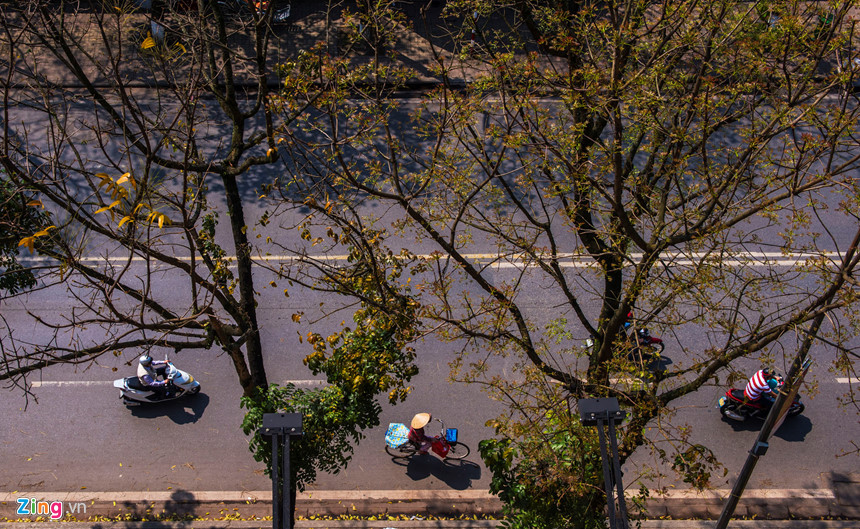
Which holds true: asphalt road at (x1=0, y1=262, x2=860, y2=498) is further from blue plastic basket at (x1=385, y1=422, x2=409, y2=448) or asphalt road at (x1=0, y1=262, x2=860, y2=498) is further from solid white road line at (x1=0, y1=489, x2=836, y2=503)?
blue plastic basket at (x1=385, y1=422, x2=409, y2=448)

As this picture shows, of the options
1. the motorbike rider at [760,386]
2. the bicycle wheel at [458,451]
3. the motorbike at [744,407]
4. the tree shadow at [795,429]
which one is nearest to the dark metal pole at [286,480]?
the bicycle wheel at [458,451]

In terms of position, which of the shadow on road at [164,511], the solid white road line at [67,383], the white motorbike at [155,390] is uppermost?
the solid white road line at [67,383]

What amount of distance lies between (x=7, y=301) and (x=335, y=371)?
9.15 m

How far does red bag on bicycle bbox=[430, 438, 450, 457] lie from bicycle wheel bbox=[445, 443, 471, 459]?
0.27m

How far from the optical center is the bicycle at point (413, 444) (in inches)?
447

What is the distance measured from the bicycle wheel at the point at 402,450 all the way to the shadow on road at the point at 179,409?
3.42m

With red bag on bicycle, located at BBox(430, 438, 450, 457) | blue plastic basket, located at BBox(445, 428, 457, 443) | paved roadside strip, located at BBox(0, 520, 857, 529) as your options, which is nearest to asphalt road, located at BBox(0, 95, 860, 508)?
red bag on bicycle, located at BBox(430, 438, 450, 457)

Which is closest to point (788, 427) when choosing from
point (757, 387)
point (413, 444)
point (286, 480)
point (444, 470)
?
point (757, 387)

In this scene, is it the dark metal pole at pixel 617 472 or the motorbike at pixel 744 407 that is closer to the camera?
the dark metal pole at pixel 617 472

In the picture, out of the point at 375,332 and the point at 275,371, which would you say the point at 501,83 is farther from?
the point at 275,371

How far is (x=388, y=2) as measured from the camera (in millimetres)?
8992

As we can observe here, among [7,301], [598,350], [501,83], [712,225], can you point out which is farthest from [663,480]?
[7,301]

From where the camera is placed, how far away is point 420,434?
11.3 metres

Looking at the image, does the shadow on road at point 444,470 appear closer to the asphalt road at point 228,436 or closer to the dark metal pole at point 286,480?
the asphalt road at point 228,436
